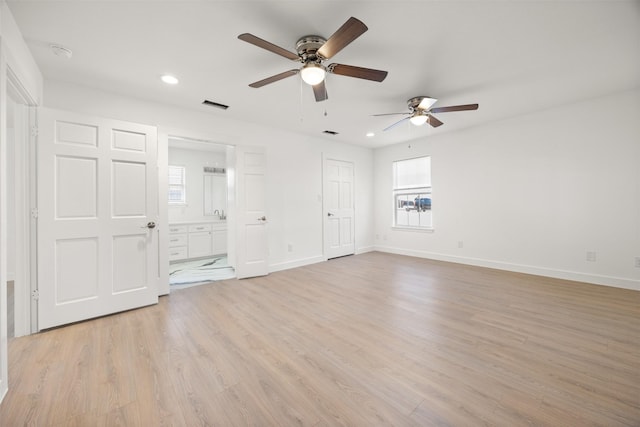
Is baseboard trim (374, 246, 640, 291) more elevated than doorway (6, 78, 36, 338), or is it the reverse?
doorway (6, 78, 36, 338)

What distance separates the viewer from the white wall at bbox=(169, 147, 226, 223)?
20.5ft

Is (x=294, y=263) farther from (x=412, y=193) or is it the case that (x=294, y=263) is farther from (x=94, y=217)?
(x=412, y=193)

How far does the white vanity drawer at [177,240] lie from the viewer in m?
5.50

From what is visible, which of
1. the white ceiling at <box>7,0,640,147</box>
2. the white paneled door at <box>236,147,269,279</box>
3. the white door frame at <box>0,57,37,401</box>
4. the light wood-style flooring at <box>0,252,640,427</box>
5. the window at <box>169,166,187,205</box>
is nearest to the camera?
the light wood-style flooring at <box>0,252,640,427</box>

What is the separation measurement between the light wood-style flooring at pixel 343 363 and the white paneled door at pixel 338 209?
2.49 metres

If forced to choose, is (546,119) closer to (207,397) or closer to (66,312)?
(207,397)

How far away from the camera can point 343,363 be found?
1.96 metres

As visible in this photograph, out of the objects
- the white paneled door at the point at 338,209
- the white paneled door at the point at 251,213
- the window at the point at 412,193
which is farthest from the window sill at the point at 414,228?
the white paneled door at the point at 251,213

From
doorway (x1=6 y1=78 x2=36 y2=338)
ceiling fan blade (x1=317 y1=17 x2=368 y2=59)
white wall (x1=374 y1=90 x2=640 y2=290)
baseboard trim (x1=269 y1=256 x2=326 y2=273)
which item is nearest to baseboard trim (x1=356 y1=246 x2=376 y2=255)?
baseboard trim (x1=269 y1=256 x2=326 y2=273)

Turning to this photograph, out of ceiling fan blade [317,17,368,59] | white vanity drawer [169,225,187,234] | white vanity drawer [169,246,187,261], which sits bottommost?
white vanity drawer [169,246,187,261]

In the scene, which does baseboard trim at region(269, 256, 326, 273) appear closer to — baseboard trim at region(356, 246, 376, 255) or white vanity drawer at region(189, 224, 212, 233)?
baseboard trim at region(356, 246, 376, 255)

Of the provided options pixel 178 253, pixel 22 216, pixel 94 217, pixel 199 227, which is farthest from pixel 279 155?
pixel 22 216

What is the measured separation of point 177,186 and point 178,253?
176cm

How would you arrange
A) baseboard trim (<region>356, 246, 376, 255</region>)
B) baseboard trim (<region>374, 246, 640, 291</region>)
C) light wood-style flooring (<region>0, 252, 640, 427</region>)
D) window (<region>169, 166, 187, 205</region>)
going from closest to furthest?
light wood-style flooring (<region>0, 252, 640, 427</region>)
baseboard trim (<region>374, 246, 640, 291</region>)
window (<region>169, 166, 187, 205</region>)
baseboard trim (<region>356, 246, 376, 255</region>)
